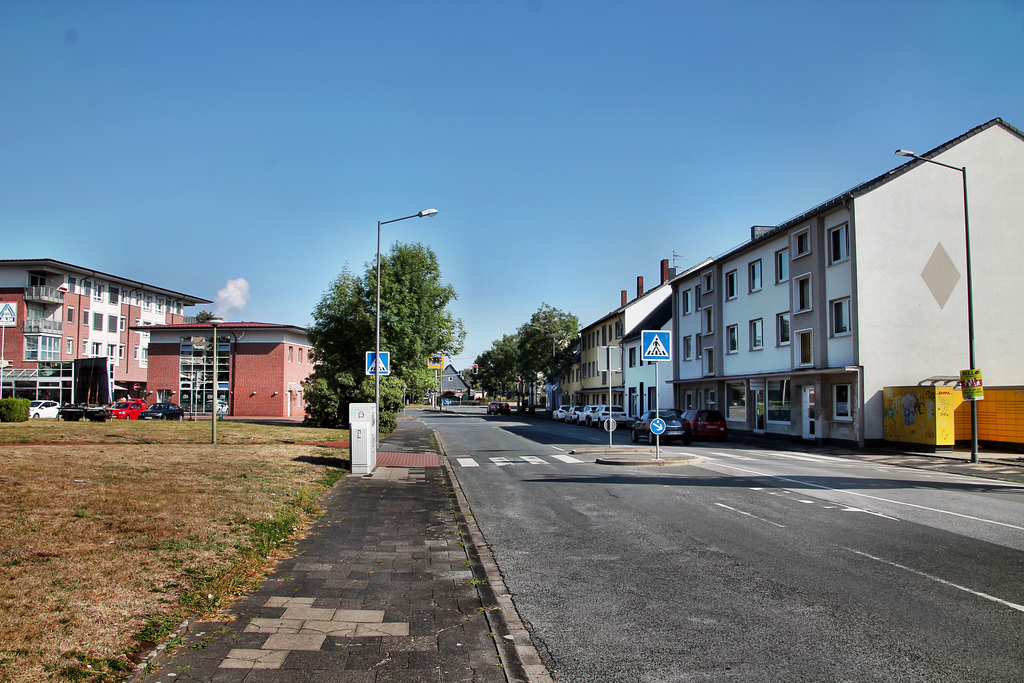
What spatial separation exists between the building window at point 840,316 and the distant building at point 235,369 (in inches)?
1583

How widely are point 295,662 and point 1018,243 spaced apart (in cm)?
3392

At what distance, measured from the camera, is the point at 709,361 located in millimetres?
42875

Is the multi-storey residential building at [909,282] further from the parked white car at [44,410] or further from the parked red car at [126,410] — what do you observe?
the parked white car at [44,410]

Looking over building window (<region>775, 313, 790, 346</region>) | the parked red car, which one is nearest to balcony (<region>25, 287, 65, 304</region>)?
the parked red car

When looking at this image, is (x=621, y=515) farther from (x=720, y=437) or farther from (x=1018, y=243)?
(x=1018, y=243)

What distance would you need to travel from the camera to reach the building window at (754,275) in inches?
1455

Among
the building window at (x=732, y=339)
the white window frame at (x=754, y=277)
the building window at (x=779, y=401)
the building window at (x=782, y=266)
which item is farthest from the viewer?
the building window at (x=732, y=339)

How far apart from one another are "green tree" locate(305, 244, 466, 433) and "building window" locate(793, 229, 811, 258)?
17.7 m

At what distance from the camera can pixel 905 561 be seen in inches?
306

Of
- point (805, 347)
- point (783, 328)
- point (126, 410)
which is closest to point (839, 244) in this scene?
point (805, 347)

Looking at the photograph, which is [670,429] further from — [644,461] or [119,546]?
[119,546]

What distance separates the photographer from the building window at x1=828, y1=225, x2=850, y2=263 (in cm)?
2920

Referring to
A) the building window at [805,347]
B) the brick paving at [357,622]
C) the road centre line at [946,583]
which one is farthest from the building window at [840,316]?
the brick paving at [357,622]

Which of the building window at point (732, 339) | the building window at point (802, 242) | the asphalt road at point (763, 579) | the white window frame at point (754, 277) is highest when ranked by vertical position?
the building window at point (802, 242)
